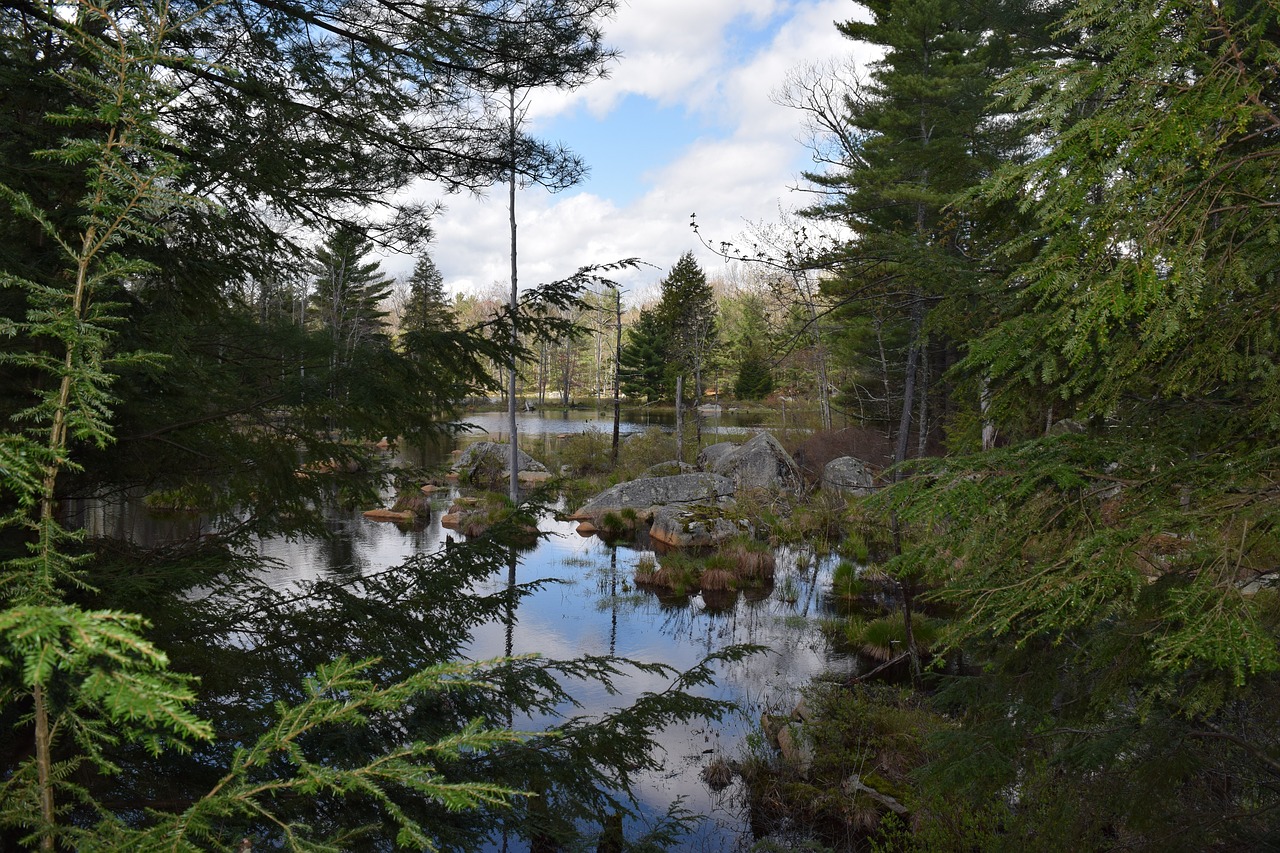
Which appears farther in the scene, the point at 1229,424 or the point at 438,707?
the point at 438,707

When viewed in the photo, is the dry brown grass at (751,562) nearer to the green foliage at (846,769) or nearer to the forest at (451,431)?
the green foliage at (846,769)

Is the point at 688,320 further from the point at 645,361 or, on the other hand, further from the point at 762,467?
the point at 645,361

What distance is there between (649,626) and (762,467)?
8.55m

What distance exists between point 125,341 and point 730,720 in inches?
274

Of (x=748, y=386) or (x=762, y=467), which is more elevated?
(x=748, y=386)

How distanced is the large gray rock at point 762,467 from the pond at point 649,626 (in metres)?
3.96

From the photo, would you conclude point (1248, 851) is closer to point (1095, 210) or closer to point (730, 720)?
point (1095, 210)

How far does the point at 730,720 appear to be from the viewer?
7.71 metres

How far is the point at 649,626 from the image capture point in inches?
408

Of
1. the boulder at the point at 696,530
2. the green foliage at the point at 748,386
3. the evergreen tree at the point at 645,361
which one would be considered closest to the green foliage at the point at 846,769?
the boulder at the point at 696,530

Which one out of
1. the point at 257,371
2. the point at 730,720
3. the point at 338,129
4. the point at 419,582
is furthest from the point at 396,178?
the point at 730,720

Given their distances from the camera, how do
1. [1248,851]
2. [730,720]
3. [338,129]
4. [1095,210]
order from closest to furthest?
[1095,210], [1248,851], [338,129], [730,720]

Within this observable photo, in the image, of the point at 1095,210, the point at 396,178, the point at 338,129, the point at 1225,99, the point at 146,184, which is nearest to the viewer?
the point at 146,184

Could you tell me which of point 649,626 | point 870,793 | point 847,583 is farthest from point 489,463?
point 870,793
